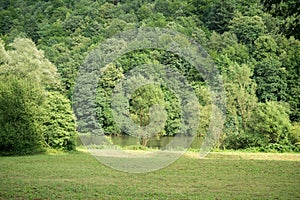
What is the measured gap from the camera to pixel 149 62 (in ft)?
204

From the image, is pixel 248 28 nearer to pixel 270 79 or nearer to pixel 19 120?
pixel 270 79

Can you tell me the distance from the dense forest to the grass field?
4.50m

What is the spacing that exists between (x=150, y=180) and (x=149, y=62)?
43725mm

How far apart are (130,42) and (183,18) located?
18809mm

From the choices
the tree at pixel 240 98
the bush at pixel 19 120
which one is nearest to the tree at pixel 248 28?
the tree at pixel 240 98

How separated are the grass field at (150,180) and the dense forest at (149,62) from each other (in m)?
4.50

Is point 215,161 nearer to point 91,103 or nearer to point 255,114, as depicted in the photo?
point 255,114

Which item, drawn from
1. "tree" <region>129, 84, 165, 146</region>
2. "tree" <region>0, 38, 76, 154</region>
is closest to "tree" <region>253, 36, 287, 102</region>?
"tree" <region>129, 84, 165, 146</region>

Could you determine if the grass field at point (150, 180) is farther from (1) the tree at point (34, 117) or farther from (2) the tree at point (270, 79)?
(2) the tree at point (270, 79)

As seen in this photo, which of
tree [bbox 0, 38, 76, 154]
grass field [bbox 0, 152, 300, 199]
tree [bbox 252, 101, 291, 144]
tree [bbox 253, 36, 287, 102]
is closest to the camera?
grass field [bbox 0, 152, 300, 199]

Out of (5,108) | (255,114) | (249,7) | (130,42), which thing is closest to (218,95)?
(255,114)

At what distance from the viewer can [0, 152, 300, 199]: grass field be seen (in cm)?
1565

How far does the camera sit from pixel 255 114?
40812 millimetres

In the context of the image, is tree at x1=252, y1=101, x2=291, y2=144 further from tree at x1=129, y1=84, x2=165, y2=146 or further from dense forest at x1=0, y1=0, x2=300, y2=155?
tree at x1=129, y1=84, x2=165, y2=146
